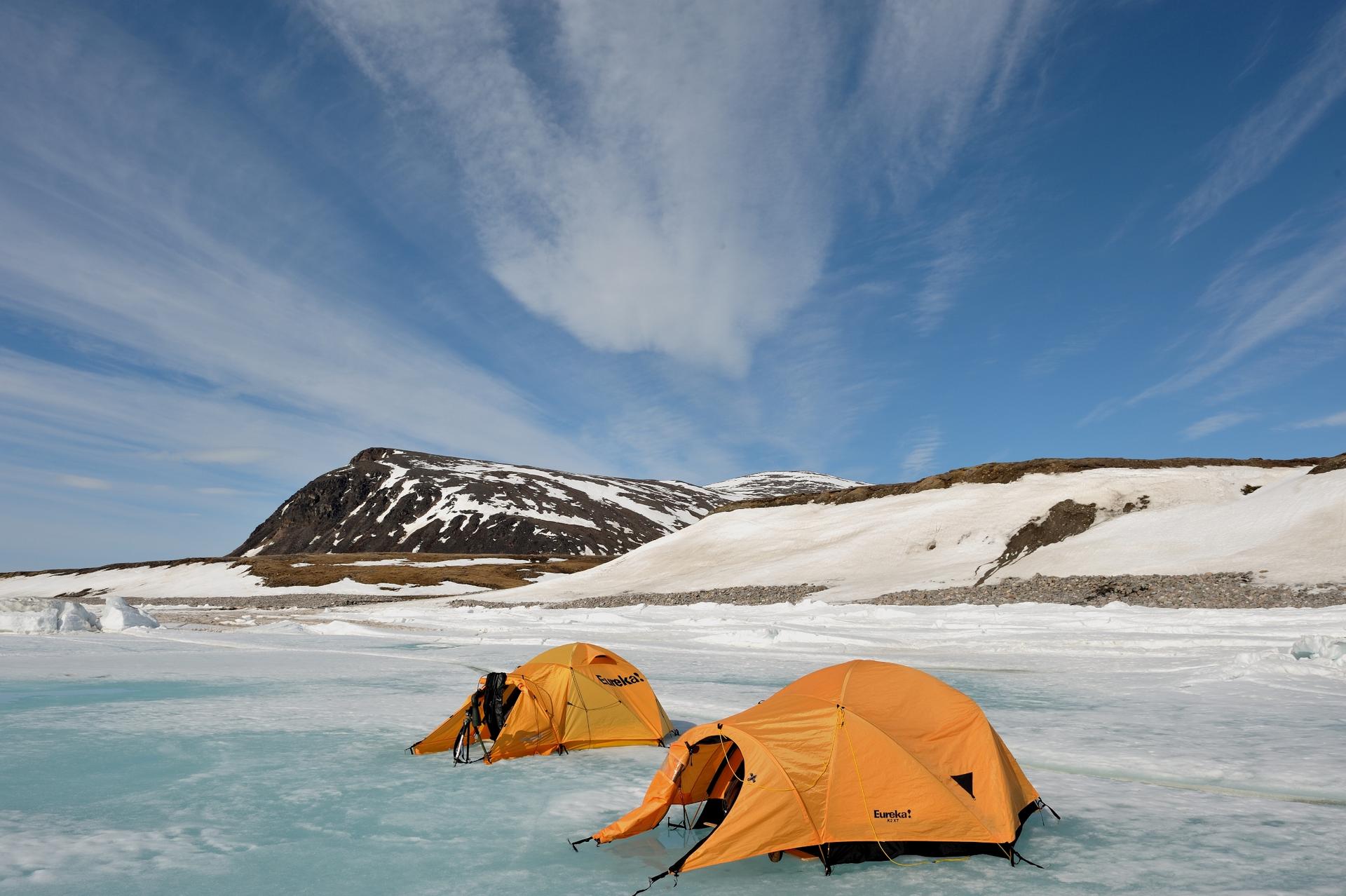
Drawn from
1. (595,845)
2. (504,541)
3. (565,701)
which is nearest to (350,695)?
(565,701)

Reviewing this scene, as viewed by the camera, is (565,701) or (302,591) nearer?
(565,701)

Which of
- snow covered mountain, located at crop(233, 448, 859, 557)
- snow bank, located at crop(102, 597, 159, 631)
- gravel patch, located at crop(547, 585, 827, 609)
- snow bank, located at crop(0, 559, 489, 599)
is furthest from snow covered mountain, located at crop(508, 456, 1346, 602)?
snow covered mountain, located at crop(233, 448, 859, 557)

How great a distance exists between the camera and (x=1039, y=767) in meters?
10.3

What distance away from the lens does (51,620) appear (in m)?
41.8

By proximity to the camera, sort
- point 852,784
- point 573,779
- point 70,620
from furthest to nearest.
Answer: point 70,620, point 573,779, point 852,784

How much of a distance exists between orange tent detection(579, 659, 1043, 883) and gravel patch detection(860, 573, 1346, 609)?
27.7 m

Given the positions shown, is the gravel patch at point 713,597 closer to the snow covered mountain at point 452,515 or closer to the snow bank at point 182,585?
the snow bank at point 182,585

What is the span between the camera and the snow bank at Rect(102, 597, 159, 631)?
42.8 meters

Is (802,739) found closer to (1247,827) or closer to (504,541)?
(1247,827)

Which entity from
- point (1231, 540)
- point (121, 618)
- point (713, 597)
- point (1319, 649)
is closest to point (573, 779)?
point (1319, 649)

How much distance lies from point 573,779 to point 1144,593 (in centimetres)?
3075

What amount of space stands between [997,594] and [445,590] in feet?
186

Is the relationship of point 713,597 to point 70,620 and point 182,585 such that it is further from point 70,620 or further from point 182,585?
point 182,585

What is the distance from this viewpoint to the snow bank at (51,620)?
136 feet
